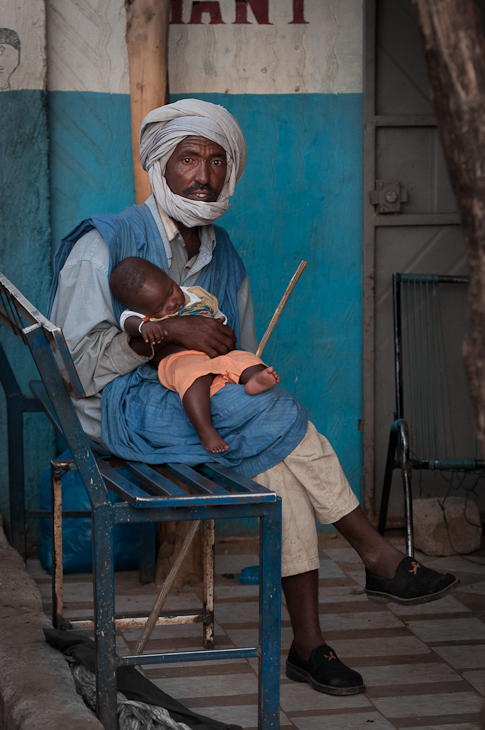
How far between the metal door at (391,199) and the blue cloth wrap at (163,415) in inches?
63.8

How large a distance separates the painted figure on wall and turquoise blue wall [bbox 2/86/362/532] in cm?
22

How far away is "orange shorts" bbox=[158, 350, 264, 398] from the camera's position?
2.80m

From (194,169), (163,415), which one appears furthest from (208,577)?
(194,169)

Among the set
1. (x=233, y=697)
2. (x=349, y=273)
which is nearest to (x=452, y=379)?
(x=349, y=273)

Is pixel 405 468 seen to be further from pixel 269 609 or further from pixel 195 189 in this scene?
pixel 269 609

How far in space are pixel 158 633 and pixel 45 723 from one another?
1.39 metres

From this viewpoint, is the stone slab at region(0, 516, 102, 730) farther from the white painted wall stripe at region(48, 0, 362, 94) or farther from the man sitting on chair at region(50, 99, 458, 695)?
the white painted wall stripe at region(48, 0, 362, 94)

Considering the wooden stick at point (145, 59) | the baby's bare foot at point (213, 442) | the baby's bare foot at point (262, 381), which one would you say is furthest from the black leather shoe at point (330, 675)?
the wooden stick at point (145, 59)

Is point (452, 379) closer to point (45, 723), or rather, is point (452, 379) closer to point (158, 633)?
point (158, 633)

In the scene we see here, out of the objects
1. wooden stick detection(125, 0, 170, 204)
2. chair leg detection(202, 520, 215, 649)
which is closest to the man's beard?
wooden stick detection(125, 0, 170, 204)

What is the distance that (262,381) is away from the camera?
8.80 feet

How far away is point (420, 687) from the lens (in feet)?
9.77

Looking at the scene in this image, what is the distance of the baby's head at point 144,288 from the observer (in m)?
2.92

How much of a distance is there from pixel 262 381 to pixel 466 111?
4.27 feet
